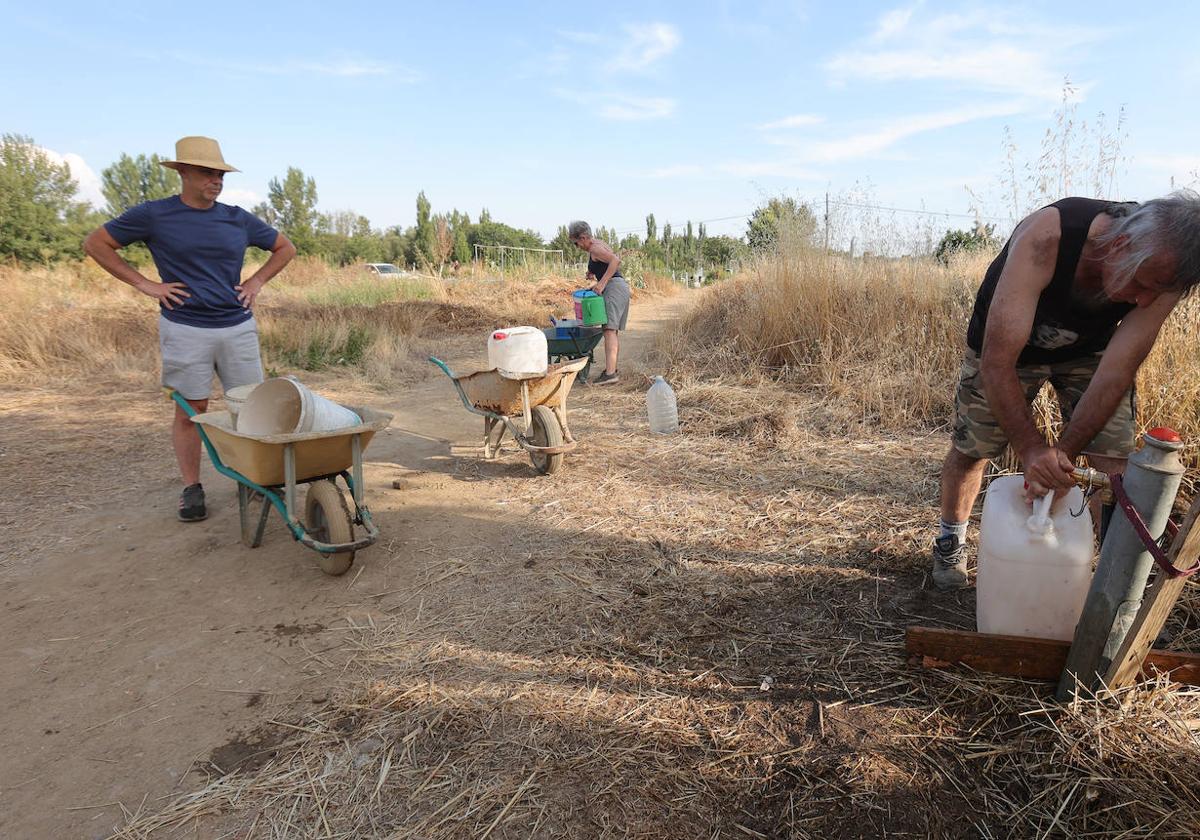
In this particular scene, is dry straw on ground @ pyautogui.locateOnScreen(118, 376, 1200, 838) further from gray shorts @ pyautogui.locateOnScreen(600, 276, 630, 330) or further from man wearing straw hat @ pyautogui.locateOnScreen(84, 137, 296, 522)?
gray shorts @ pyautogui.locateOnScreen(600, 276, 630, 330)

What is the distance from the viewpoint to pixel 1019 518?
184 cm

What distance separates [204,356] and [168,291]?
0.36 metres

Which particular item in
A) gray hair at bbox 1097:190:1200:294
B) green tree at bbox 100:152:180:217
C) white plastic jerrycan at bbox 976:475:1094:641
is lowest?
white plastic jerrycan at bbox 976:475:1094:641

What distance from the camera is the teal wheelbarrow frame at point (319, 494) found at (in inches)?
104

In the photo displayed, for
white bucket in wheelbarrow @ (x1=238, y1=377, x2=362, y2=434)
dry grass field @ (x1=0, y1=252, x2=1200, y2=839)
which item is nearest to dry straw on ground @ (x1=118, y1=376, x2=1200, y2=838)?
dry grass field @ (x1=0, y1=252, x2=1200, y2=839)

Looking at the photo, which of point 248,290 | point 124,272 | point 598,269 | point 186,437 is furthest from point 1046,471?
point 598,269

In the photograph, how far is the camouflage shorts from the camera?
2121 millimetres

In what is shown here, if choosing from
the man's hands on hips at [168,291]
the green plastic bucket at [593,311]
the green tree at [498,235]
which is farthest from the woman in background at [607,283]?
the green tree at [498,235]

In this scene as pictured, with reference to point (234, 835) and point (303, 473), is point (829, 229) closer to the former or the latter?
point (303, 473)

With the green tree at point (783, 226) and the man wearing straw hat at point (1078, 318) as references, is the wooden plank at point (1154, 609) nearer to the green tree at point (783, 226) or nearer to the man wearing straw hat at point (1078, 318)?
the man wearing straw hat at point (1078, 318)

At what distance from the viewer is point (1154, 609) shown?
57.9 inches

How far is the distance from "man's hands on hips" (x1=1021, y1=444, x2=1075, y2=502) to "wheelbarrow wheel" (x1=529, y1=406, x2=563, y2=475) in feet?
8.84

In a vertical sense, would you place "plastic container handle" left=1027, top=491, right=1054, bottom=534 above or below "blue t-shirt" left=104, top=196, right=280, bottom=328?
below

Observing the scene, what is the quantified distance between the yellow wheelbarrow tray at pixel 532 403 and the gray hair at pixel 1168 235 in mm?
2851
